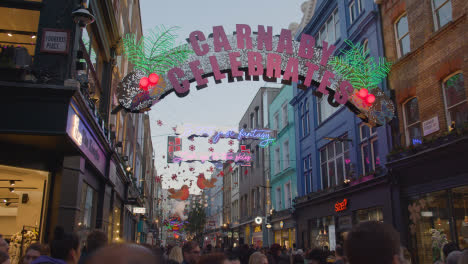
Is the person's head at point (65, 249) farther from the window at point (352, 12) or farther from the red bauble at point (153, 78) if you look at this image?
the window at point (352, 12)

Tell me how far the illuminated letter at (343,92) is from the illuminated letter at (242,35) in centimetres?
365

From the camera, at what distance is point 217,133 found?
19.4 metres

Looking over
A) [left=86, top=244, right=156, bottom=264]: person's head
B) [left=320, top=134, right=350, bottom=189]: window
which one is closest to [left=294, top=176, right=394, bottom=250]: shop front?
[left=320, top=134, right=350, bottom=189]: window

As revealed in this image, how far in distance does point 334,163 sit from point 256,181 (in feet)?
60.7

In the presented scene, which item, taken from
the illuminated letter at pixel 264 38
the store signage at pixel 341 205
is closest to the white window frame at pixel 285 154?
the store signage at pixel 341 205

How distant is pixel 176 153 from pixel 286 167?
11034mm

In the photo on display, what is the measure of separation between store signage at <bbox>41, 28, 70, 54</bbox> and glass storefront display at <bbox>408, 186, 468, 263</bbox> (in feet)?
40.6

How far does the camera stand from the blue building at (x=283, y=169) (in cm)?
2914

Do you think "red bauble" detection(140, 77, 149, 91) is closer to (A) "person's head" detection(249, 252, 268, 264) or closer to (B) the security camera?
(B) the security camera

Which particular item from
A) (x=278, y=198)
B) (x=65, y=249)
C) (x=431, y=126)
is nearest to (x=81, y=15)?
(x=65, y=249)

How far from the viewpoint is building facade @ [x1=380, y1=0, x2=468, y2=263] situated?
1308 centimetres

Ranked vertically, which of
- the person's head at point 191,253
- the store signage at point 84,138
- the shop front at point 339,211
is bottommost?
the person's head at point 191,253

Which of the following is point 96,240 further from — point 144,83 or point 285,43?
point 285,43

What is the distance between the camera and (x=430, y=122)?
14.5m
